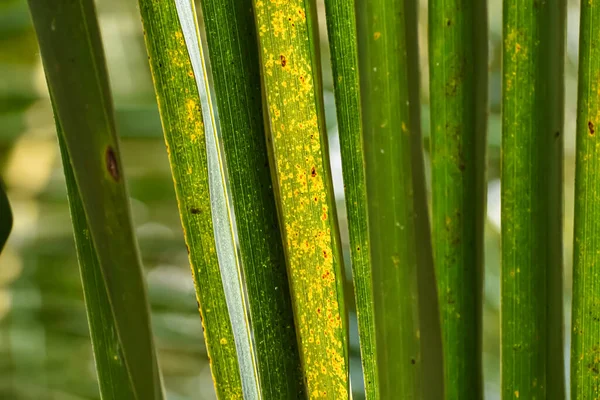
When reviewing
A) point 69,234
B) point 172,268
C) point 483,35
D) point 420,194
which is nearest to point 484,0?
point 483,35

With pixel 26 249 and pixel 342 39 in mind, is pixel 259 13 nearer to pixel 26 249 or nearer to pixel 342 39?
pixel 342 39

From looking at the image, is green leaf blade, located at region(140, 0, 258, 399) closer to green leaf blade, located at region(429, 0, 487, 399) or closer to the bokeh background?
green leaf blade, located at region(429, 0, 487, 399)

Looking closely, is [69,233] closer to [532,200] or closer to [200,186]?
[200,186]

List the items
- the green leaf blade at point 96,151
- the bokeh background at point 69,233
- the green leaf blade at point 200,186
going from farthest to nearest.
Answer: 1. the bokeh background at point 69,233
2. the green leaf blade at point 200,186
3. the green leaf blade at point 96,151

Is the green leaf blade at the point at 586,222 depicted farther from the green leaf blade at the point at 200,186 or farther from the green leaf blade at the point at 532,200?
the green leaf blade at the point at 200,186

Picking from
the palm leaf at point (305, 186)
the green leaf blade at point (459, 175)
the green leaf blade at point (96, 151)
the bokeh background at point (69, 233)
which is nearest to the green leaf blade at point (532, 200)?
the green leaf blade at point (459, 175)

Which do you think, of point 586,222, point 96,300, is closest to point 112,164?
point 96,300
